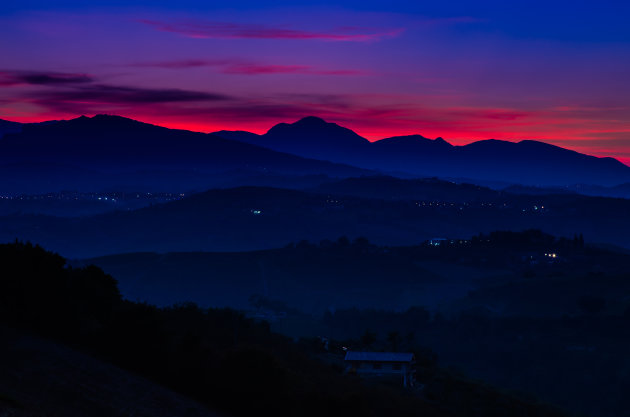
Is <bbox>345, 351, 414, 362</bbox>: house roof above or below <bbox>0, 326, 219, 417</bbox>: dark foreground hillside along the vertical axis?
below

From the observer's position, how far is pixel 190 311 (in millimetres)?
59500

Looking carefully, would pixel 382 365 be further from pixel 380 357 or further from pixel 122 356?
pixel 122 356

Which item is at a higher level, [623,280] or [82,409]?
[82,409]

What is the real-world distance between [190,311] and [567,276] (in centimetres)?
11446

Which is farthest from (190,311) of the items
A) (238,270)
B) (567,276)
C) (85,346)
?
(238,270)

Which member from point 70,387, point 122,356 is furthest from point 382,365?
point 70,387

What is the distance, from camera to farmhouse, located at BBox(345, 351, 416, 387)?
54594 millimetres

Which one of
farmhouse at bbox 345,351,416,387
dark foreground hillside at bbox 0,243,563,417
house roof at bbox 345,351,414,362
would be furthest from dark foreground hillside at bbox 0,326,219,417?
house roof at bbox 345,351,414,362

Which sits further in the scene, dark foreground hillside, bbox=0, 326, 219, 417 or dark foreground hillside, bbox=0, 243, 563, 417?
dark foreground hillside, bbox=0, 243, 563, 417

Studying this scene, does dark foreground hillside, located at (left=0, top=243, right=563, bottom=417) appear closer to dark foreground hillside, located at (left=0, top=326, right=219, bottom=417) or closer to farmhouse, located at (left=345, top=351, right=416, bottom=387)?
dark foreground hillside, located at (left=0, top=326, right=219, bottom=417)

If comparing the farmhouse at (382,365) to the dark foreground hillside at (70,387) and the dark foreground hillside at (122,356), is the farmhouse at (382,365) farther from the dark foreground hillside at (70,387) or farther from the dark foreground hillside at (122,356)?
the dark foreground hillside at (70,387)

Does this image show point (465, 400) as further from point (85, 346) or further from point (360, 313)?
point (360, 313)

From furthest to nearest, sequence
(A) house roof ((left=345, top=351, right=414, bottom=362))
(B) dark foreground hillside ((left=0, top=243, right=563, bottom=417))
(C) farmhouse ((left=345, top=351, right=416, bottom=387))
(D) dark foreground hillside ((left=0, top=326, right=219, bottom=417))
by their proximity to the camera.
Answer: (A) house roof ((left=345, top=351, right=414, bottom=362))
(C) farmhouse ((left=345, top=351, right=416, bottom=387))
(B) dark foreground hillside ((left=0, top=243, right=563, bottom=417))
(D) dark foreground hillside ((left=0, top=326, right=219, bottom=417))

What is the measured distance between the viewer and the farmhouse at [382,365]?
54594 millimetres
